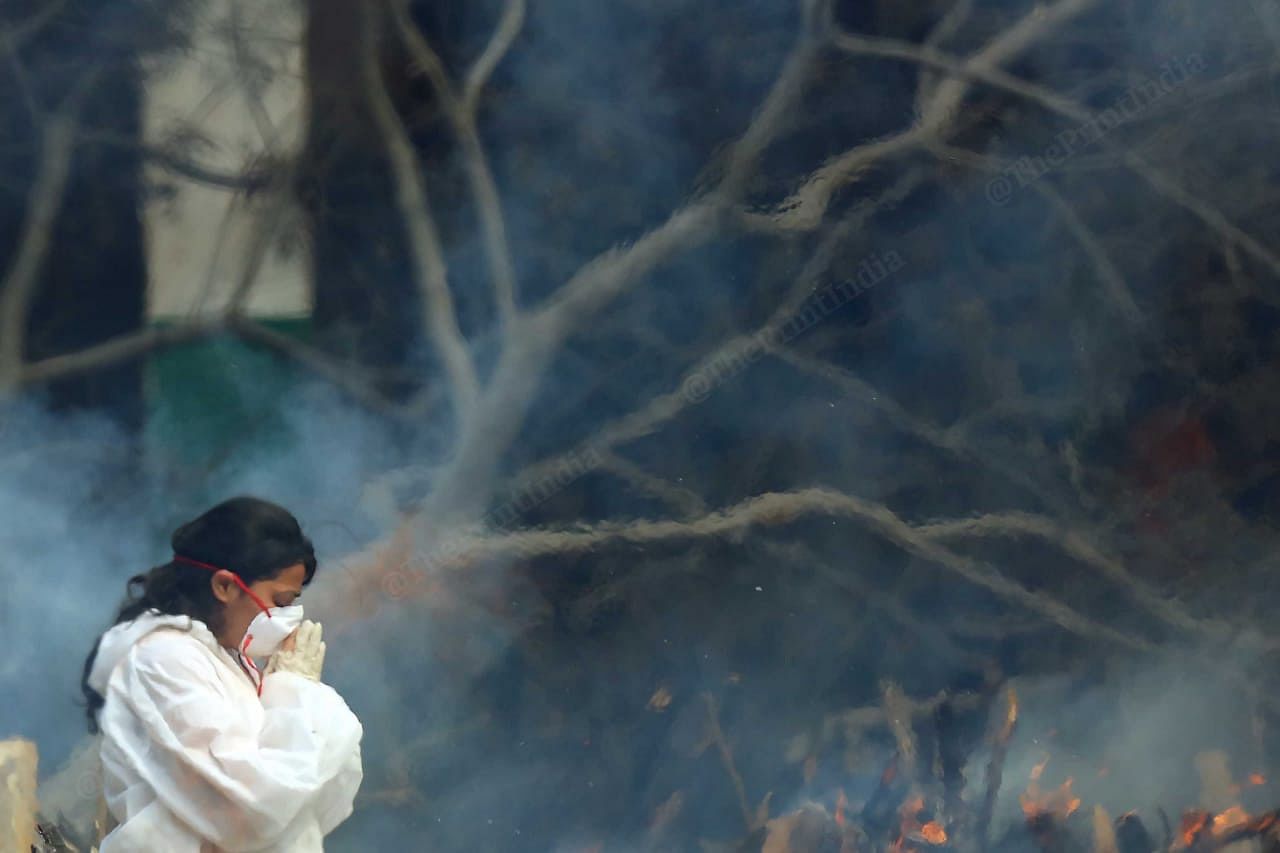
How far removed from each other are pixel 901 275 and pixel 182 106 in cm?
216

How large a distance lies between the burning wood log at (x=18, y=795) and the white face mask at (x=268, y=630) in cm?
109

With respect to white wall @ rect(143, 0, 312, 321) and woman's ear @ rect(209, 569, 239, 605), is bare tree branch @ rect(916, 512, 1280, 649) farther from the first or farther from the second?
woman's ear @ rect(209, 569, 239, 605)

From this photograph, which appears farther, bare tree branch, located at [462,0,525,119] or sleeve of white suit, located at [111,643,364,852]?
bare tree branch, located at [462,0,525,119]

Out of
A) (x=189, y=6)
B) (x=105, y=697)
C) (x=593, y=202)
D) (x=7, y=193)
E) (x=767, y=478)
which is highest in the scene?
(x=189, y=6)

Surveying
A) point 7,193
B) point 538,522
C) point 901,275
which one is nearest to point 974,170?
point 901,275

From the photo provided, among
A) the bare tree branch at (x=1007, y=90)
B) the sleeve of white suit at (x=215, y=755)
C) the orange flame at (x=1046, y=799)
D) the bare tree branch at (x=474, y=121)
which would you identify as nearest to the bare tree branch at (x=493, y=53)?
the bare tree branch at (x=474, y=121)

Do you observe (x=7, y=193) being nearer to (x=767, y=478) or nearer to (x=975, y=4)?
(x=767, y=478)

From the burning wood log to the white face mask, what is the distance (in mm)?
1093

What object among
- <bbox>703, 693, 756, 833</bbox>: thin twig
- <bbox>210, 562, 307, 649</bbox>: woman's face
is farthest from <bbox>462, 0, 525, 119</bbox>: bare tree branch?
<bbox>703, 693, 756, 833</bbox>: thin twig

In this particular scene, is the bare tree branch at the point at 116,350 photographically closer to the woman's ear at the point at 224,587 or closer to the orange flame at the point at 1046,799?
the woman's ear at the point at 224,587

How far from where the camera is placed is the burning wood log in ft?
12.5

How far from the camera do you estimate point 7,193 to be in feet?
13.1

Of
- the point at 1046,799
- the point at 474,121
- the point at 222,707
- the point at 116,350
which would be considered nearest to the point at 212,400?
the point at 116,350

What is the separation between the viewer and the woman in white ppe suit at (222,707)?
9.50 feet
